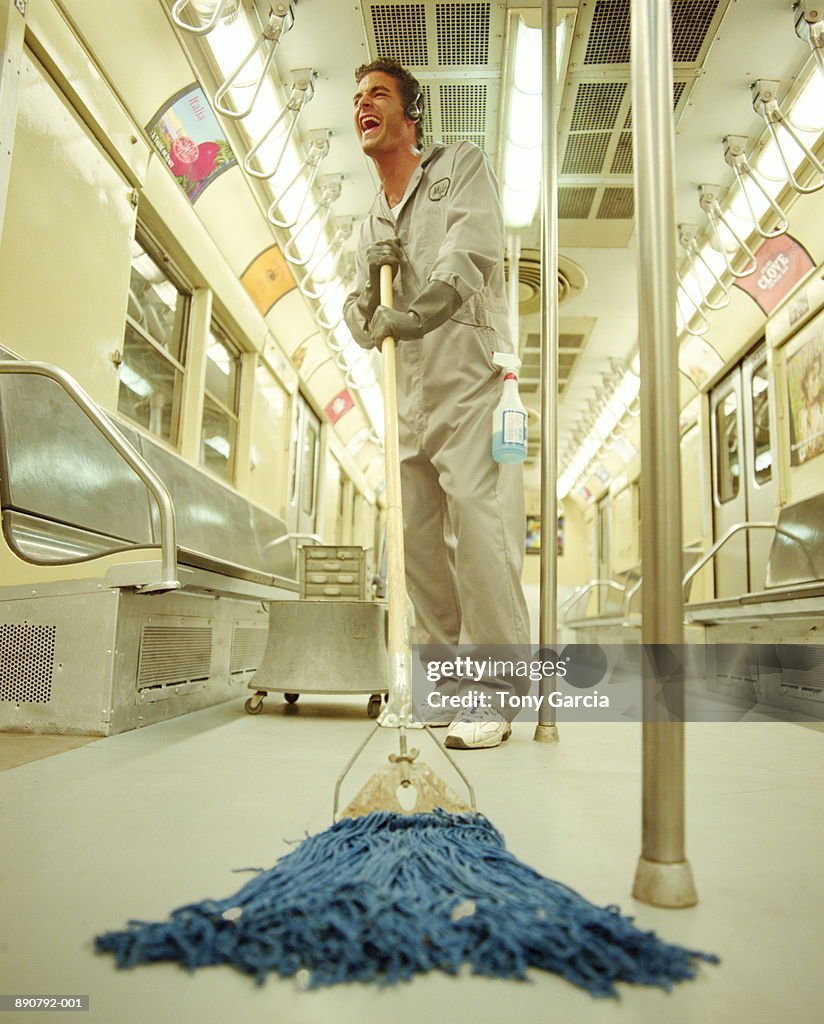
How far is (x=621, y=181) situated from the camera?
4.80 metres

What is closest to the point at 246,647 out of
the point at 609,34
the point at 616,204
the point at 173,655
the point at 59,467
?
the point at 173,655

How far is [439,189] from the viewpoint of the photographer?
217 centimetres

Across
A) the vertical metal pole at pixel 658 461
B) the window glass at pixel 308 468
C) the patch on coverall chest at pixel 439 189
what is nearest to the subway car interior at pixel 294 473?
the vertical metal pole at pixel 658 461

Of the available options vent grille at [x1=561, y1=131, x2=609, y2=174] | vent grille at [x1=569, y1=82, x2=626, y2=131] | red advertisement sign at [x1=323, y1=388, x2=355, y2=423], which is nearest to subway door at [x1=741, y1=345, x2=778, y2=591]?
vent grille at [x1=561, y1=131, x2=609, y2=174]

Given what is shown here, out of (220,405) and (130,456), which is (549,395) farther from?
(220,405)

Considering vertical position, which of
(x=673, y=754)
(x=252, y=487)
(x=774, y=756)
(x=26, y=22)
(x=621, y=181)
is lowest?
(x=774, y=756)

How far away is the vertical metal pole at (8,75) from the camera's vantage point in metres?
2.31

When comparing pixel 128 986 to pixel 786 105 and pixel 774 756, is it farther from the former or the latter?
pixel 786 105

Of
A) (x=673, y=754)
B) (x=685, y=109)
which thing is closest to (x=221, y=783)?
(x=673, y=754)

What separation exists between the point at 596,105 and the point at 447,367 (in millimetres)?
3030

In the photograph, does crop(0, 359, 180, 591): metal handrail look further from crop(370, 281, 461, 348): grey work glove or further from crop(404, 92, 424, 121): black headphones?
crop(404, 92, 424, 121): black headphones

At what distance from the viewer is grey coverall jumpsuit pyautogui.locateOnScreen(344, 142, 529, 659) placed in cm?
200

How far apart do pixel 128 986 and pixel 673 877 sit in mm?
521

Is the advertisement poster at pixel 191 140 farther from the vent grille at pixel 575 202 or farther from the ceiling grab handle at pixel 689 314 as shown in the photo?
the ceiling grab handle at pixel 689 314
